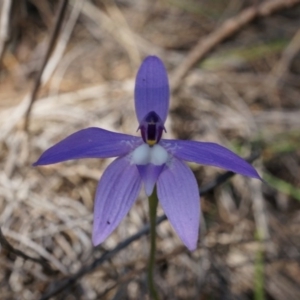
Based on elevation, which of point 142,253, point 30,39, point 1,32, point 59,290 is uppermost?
point 1,32

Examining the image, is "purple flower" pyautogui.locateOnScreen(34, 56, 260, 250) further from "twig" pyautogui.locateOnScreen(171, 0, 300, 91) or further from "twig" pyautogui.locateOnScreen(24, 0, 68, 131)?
"twig" pyautogui.locateOnScreen(171, 0, 300, 91)

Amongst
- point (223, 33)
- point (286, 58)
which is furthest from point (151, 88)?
point (286, 58)

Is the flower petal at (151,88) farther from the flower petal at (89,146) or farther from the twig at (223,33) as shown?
the twig at (223,33)

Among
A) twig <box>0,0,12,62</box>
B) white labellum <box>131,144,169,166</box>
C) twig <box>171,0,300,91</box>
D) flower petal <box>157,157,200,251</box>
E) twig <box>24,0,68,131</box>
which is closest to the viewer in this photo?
flower petal <box>157,157,200,251</box>

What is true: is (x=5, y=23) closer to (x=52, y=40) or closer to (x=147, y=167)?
(x=52, y=40)

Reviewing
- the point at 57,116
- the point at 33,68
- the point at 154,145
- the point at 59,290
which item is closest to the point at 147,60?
the point at 154,145

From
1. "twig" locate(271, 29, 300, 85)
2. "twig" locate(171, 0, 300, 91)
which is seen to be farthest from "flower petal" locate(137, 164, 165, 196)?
"twig" locate(271, 29, 300, 85)

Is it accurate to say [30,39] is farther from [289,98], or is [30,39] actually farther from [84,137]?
[84,137]
